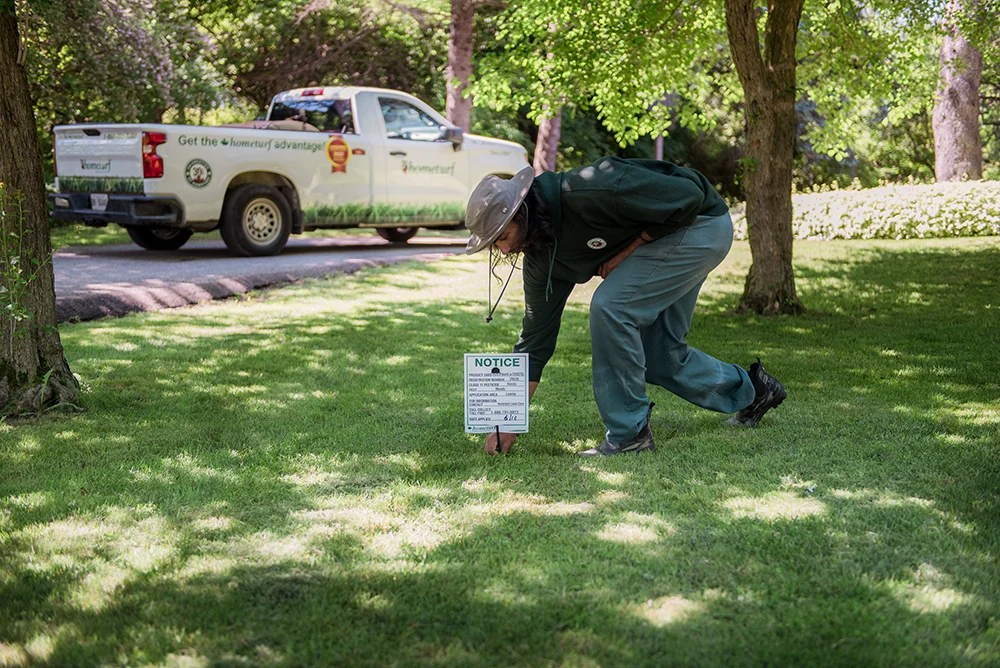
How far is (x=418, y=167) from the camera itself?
13.6m

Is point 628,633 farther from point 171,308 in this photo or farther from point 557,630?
point 171,308

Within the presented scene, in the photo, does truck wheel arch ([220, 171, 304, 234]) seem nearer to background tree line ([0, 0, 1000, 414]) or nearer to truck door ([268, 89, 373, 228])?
truck door ([268, 89, 373, 228])

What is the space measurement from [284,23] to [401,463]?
19.8m

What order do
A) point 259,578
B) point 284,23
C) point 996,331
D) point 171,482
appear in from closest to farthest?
point 259,578
point 171,482
point 996,331
point 284,23

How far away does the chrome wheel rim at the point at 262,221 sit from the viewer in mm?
11805

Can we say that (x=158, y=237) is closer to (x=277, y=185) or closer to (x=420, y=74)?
(x=277, y=185)

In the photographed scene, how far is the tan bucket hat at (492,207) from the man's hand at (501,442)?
956mm

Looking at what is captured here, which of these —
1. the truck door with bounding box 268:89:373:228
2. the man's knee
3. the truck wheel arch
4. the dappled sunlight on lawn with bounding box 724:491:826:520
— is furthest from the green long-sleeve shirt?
the truck door with bounding box 268:89:373:228

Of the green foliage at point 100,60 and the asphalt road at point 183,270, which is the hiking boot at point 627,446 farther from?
the green foliage at point 100,60

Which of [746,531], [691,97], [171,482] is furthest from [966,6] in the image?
[171,482]

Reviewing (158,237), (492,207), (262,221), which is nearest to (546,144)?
(262,221)

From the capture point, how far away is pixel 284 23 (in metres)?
22.4

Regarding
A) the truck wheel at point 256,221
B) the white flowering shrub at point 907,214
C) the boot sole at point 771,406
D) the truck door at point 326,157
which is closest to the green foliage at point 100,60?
the truck door at point 326,157

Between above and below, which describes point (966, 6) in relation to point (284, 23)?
below
